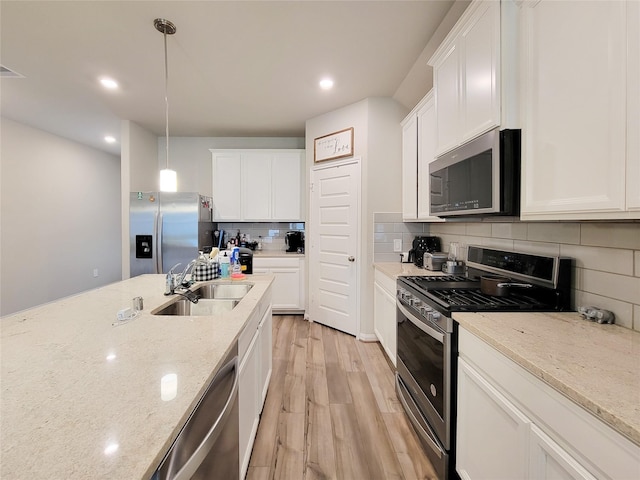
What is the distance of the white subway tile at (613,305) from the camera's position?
43.7 inches

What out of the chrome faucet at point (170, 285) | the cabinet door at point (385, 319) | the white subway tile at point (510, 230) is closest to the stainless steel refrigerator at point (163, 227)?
the chrome faucet at point (170, 285)

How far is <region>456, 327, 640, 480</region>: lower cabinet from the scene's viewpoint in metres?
0.68

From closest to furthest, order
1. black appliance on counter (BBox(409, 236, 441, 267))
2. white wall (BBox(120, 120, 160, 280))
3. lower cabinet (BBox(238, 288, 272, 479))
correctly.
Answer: lower cabinet (BBox(238, 288, 272, 479)) < black appliance on counter (BBox(409, 236, 441, 267)) < white wall (BBox(120, 120, 160, 280))

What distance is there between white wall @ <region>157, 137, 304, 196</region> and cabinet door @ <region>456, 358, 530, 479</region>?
4025 millimetres

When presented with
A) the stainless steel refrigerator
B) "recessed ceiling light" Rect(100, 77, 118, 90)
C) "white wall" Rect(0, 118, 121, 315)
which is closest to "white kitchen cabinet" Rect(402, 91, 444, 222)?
the stainless steel refrigerator

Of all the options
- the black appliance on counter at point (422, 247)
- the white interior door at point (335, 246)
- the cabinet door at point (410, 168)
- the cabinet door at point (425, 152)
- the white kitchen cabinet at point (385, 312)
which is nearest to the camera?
the cabinet door at point (425, 152)

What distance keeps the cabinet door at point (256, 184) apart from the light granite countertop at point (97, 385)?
2922 millimetres

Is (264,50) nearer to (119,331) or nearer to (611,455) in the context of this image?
(119,331)

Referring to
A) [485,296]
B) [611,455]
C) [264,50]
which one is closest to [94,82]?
[264,50]

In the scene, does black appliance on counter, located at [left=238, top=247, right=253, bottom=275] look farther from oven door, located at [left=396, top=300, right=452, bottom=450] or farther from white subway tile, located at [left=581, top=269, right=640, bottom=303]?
white subway tile, located at [left=581, top=269, right=640, bottom=303]

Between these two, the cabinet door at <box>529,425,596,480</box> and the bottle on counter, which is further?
the bottle on counter

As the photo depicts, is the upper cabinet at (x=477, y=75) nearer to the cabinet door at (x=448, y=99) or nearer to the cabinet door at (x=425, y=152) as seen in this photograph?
the cabinet door at (x=448, y=99)

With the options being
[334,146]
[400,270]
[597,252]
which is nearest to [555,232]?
[597,252]

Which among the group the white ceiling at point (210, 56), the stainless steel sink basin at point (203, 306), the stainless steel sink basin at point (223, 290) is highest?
the white ceiling at point (210, 56)
